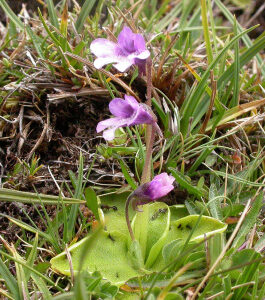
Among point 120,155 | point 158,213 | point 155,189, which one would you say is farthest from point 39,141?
point 155,189

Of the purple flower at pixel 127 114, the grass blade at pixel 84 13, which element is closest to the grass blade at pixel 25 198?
the purple flower at pixel 127 114

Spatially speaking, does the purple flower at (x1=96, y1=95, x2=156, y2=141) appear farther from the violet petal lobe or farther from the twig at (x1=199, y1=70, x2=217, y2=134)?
the twig at (x1=199, y1=70, x2=217, y2=134)

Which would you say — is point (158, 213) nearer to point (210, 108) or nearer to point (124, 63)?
point (210, 108)

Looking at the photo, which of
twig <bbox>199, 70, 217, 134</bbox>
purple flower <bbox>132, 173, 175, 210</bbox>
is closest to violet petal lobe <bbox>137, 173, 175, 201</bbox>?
purple flower <bbox>132, 173, 175, 210</bbox>

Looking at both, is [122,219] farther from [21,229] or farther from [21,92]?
[21,92]

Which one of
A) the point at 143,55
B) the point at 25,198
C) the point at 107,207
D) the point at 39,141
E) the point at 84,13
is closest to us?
the point at 143,55

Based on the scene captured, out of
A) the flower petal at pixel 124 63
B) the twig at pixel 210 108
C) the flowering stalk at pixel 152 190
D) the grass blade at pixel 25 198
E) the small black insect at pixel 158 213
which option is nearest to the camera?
the flower petal at pixel 124 63

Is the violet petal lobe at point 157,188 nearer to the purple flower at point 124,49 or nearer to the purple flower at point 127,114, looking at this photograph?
the purple flower at point 127,114
